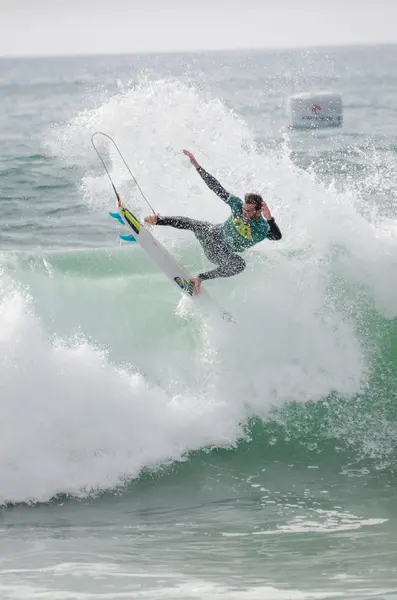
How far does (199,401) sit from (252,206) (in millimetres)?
1961

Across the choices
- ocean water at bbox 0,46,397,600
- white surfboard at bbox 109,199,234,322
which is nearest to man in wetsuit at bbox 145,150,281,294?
white surfboard at bbox 109,199,234,322

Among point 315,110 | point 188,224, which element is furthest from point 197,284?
point 315,110

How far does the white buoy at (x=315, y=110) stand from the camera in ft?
107

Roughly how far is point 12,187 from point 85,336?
1094 cm

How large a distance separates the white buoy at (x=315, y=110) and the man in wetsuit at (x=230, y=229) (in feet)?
74.7

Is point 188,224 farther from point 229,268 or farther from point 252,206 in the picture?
point 252,206

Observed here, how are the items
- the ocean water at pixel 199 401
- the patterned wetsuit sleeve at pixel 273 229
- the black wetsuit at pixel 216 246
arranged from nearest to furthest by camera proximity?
the ocean water at pixel 199 401, the patterned wetsuit sleeve at pixel 273 229, the black wetsuit at pixel 216 246

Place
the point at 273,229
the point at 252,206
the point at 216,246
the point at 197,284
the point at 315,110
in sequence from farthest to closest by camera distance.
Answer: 1. the point at 315,110
2. the point at 197,284
3. the point at 216,246
4. the point at 252,206
5. the point at 273,229

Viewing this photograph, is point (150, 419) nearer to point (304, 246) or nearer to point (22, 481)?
point (22, 481)

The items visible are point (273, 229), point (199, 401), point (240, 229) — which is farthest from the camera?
point (240, 229)

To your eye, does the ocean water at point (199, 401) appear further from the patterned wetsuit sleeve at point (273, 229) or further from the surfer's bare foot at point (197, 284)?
the patterned wetsuit sleeve at point (273, 229)

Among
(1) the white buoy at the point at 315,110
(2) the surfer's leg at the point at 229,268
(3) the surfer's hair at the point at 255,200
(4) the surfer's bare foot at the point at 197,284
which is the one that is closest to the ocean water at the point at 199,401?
(4) the surfer's bare foot at the point at 197,284

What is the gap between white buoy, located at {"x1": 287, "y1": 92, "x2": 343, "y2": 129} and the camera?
107ft

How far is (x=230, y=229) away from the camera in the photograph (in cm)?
1014
